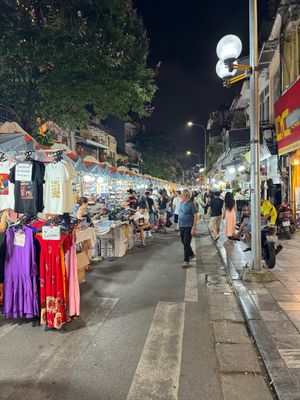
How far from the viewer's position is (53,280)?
4488 mm

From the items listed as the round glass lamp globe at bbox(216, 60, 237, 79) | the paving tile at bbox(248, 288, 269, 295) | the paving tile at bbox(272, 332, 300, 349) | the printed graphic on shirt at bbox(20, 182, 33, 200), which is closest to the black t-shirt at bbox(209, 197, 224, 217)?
the round glass lamp globe at bbox(216, 60, 237, 79)

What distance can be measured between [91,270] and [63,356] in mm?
4108

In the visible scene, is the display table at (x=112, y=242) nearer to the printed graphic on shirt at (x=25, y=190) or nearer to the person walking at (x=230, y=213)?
the person walking at (x=230, y=213)

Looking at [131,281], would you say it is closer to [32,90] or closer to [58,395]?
[58,395]

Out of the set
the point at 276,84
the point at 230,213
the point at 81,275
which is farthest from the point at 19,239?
the point at 276,84

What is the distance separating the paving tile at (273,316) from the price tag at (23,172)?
170 inches

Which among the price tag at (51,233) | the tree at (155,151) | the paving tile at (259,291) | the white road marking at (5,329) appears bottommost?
the white road marking at (5,329)

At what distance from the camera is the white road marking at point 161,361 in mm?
3131

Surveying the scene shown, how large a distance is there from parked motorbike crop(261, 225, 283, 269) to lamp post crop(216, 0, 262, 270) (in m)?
0.81

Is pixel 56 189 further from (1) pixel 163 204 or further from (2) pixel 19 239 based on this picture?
(1) pixel 163 204

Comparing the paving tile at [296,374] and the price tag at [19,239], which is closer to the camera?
the paving tile at [296,374]

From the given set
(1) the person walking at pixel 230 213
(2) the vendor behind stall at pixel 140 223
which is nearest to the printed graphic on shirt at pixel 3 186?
(2) the vendor behind stall at pixel 140 223

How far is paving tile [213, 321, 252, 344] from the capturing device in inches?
167

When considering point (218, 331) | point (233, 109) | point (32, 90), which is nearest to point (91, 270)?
point (218, 331)
